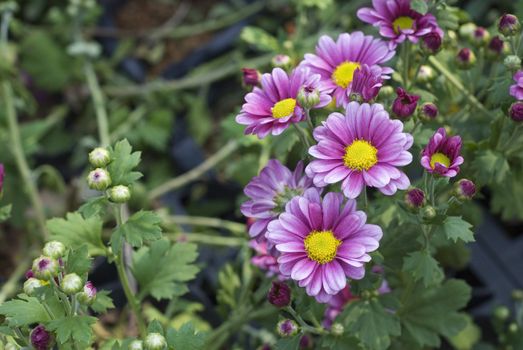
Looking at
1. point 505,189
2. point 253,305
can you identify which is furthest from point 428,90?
point 253,305

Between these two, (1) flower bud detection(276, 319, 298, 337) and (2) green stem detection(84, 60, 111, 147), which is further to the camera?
(2) green stem detection(84, 60, 111, 147)

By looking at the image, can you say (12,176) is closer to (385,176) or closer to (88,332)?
(88,332)

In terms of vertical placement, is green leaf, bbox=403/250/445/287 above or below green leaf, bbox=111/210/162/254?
below

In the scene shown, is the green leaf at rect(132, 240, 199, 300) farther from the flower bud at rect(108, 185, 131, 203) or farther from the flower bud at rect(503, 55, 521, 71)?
the flower bud at rect(503, 55, 521, 71)

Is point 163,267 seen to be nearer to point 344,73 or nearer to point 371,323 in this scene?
point 371,323

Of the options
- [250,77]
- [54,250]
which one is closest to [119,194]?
[54,250]

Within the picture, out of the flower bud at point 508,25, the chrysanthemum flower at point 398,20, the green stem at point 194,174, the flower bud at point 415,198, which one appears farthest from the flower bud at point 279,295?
the green stem at point 194,174

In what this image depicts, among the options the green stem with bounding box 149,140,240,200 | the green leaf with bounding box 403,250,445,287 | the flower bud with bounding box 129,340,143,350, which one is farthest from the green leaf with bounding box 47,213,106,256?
the green stem with bounding box 149,140,240,200
